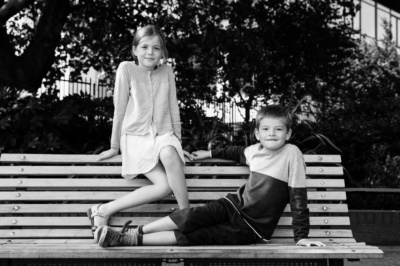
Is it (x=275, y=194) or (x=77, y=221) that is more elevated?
(x=275, y=194)

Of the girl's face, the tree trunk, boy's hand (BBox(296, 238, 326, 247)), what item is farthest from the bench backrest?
the tree trunk

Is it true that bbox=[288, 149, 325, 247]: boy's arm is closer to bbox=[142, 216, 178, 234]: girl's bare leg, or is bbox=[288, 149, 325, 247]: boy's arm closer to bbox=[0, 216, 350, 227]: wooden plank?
bbox=[0, 216, 350, 227]: wooden plank

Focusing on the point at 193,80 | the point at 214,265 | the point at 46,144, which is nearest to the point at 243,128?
the point at 46,144

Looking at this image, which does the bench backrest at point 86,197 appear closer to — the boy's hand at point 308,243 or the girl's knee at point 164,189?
the girl's knee at point 164,189

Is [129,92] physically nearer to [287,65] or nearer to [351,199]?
[351,199]

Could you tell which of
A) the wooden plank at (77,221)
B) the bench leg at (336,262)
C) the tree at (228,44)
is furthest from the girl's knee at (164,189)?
the tree at (228,44)

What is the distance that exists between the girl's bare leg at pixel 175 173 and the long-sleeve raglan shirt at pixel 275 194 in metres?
0.31

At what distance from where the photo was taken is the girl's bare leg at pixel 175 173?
3.93m

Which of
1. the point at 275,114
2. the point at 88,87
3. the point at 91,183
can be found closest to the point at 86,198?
the point at 91,183

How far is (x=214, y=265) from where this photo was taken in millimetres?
3566

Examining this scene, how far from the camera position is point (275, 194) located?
3.76m

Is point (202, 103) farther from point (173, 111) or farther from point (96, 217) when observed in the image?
point (96, 217)

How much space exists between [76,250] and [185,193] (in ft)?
3.32

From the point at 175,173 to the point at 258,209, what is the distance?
0.61 m
